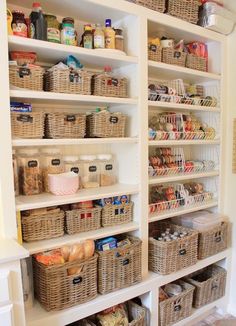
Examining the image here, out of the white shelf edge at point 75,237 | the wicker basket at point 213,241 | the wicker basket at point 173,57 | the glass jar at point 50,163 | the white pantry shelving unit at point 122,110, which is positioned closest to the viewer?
the white pantry shelving unit at point 122,110

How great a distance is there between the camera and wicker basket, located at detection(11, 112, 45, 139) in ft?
4.54

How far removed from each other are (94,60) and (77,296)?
4.36 ft

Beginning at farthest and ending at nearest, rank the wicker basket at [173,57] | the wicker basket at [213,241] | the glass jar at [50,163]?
the wicker basket at [213,241] < the wicker basket at [173,57] < the glass jar at [50,163]

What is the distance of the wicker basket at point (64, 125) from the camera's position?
150cm

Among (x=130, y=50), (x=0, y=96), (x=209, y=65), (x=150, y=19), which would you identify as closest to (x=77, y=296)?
(x=0, y=96)

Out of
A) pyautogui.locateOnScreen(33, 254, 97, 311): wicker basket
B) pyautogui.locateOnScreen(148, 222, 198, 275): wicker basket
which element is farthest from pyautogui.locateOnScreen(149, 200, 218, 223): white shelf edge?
pyautogui.locateOnScreen(33, 254, 97, 311): wicker basket

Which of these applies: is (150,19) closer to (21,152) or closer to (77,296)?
(21,152)

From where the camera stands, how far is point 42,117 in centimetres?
147

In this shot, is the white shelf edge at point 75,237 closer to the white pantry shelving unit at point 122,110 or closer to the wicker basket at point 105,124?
the white pantry shelving unit at point 122,110

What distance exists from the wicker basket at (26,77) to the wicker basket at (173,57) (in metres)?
0.90

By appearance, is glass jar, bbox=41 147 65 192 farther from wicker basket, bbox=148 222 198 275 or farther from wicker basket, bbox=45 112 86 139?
wicker basket, bbox=148 222 198 275

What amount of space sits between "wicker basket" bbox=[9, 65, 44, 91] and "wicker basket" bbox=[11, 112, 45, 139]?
136 mm

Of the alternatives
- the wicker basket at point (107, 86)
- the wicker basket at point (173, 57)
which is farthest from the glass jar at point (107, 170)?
the wicker basket at point (173, 57)

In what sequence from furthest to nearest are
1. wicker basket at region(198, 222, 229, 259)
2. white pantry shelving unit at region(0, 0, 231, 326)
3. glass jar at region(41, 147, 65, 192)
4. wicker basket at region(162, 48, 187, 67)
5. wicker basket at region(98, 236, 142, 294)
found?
wicker basket at region(198, 222, 229, 259)
wicker basket at region(162, 48, 187, 67)
glass jar at region(41, 147, 65, 192)
wicker basket at region(98, 236, 142, 294)
white pantry shelving unit at region(0, 0, 231, 326)
